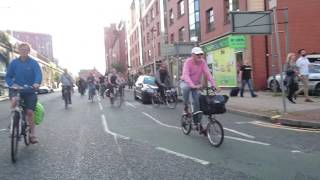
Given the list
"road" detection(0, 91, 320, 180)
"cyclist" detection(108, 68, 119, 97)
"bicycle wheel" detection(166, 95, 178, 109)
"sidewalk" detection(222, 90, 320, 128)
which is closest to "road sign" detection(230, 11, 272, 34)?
"sidewalk" detection(222, 90, 320, 128)

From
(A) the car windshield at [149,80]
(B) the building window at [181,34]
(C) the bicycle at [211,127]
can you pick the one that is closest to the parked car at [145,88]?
(A) the car windshield at [149,80]

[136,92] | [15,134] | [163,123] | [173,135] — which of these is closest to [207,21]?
[136,92]

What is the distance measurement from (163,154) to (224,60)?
2273 centimetres

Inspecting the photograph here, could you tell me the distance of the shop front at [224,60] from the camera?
28.4 m

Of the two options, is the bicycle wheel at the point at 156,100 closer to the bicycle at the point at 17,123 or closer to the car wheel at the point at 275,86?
the car wheel at the point at 275,86

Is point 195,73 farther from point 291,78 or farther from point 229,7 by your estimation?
point 229,7

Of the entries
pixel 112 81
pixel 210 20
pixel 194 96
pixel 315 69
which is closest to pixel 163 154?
pixel 194 96

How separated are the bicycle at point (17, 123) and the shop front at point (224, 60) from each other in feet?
65.0

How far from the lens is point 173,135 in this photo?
9992 millimetres

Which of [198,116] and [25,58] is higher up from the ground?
[25,58]

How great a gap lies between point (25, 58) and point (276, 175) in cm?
467

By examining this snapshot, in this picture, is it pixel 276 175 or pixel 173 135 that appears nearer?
pixel 276 175

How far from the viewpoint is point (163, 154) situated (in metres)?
7.73

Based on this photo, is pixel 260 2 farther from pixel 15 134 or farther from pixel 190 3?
pixel 15 134
